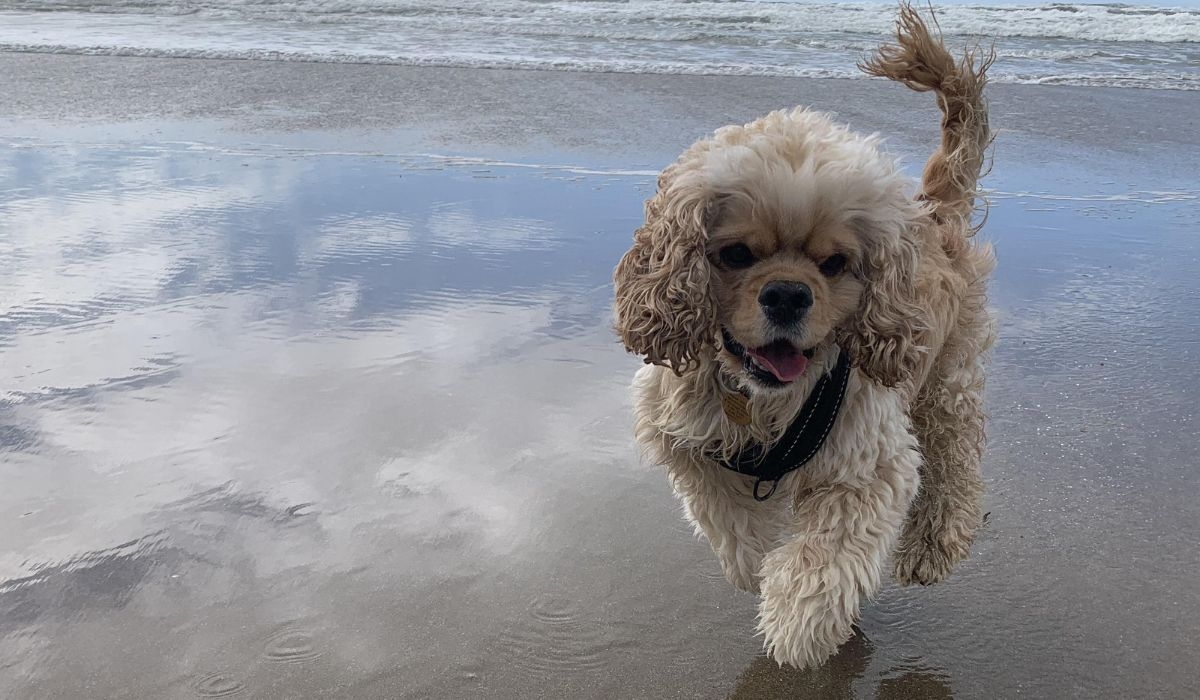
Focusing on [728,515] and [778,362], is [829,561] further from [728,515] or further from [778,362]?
[778,362]

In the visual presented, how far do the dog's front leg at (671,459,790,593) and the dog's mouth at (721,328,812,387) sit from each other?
0.52 meters

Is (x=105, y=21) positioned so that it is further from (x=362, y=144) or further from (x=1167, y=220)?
(x=1167, y=220)

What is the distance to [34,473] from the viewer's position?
13.3 ft

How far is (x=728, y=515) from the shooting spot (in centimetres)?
346

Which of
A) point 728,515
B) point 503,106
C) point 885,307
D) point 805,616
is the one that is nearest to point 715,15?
point 503,106

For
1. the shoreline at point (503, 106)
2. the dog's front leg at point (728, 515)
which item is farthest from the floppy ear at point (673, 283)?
the shoreline at point (503, 106)

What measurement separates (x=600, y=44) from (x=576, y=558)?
14195 mm

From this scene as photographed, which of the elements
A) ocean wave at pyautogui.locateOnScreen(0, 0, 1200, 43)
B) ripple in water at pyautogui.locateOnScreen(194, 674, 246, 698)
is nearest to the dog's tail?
ripple in water at pyautogui.locateOnScreen(194, 674, 246, 698)

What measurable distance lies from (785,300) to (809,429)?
0.53m

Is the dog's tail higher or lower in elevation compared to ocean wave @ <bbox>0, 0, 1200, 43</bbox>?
higher

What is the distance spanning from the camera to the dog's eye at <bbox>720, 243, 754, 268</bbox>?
3023mm

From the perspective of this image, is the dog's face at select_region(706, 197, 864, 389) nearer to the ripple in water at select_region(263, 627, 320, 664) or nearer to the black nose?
the black nose

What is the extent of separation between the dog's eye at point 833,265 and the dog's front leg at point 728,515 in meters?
0.74

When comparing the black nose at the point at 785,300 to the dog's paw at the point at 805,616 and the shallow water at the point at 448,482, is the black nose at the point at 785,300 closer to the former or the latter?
the dog's paw at the point at 805,616
